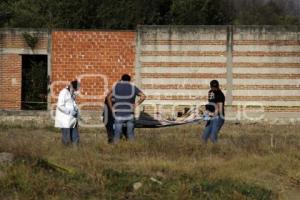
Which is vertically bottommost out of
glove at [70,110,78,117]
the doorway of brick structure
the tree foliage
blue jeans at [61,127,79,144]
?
Answer: blue jeans at [61,127,79,144]

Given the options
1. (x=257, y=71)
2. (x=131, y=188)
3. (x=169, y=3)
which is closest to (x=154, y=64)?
(x=257, y=71)

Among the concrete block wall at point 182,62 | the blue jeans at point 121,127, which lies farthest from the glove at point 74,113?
the concrete block wall at point 182,62

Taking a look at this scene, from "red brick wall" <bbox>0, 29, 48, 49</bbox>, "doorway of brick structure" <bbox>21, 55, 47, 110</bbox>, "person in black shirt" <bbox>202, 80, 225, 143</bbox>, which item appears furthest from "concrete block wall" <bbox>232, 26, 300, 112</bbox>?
"person in black shirt" <bbox>202, 80, 225, 143</bbox>

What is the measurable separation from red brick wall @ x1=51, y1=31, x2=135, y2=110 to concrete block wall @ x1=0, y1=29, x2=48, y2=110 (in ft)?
2.22

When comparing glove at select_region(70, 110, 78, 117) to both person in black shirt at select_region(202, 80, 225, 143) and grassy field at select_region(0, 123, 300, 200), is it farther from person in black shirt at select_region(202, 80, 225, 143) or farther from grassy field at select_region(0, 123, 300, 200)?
person in black shirt at select_region(202, 80, 225, 143)

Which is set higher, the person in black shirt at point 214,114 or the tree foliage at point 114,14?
the tree foliage at point 114,14

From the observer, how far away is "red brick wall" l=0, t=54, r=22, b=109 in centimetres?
1978

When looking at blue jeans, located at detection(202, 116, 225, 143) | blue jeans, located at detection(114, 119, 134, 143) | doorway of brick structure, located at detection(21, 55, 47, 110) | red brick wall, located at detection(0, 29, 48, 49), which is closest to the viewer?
blue jeans, located at detection(114, 119, 134, 143)

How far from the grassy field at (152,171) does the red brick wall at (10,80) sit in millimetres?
8533

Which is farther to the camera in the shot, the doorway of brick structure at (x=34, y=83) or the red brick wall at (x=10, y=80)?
the doorway of brick structure at (x=34, y=83)

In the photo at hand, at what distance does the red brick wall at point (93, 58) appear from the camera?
19.6 metres

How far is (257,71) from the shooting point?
64.4 feet

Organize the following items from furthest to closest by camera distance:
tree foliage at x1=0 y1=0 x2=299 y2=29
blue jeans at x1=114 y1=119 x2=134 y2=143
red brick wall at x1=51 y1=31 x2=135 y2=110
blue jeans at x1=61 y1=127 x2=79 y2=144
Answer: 1. tree foliage at x1=0 y1=0 x2=299 y2=29
2. red brick wall at x1=51 y1=31 x2=135 y2=110
3. blue jeans at x1=114 y1=119 x2=134 y2=143
4. blue jeans at x1=61 y1=127 x2=79 y2=144

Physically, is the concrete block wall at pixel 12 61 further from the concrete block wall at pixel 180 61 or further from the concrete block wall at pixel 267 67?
the concrete block wall at pixel 267 67
